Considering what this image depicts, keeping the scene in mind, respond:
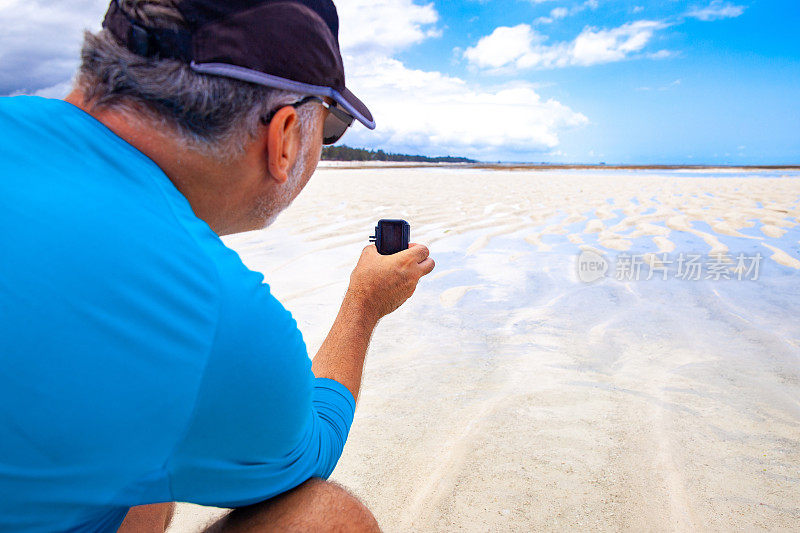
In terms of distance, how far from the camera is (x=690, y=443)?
1.72 metres

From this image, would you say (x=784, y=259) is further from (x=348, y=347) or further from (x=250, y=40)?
(x=250, y=40)

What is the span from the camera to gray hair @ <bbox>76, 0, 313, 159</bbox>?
2.61ft

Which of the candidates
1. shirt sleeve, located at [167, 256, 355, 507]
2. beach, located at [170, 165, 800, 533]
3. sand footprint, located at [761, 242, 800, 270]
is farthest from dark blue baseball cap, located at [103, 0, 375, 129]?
sand footprint, located at [761, 242, 800, 270]

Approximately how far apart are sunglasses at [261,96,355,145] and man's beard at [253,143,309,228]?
3.6 inches

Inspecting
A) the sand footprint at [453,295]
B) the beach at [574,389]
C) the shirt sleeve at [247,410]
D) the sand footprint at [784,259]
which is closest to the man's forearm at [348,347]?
the shirt sleeve at [247,410]

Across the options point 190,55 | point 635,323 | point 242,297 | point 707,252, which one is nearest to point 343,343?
point 242,297

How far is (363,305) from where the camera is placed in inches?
51.9

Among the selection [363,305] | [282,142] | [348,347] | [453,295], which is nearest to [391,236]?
[363,305]

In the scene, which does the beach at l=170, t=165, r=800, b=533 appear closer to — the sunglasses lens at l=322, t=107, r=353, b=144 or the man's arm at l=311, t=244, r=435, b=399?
the man's arm at l=311, t=244, r=435, b=399

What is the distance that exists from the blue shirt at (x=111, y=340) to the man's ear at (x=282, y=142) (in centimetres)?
22

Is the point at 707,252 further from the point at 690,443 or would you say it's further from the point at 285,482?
the point at 285,482

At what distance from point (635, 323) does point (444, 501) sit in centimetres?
182

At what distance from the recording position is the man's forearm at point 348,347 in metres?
1.17

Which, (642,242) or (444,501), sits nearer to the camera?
(444,501)
